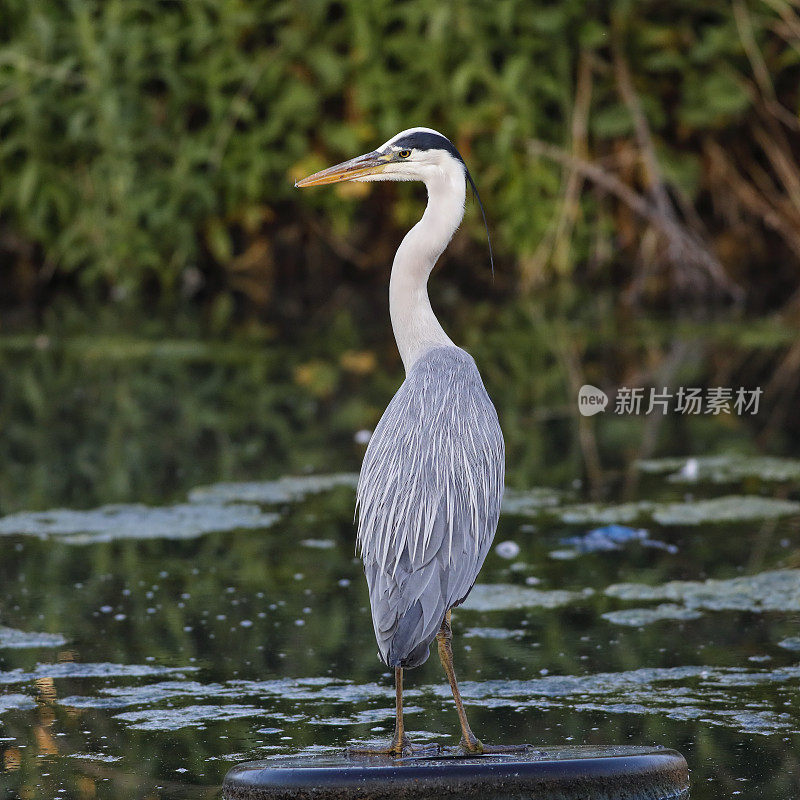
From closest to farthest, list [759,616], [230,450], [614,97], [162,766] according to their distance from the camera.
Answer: [162,766] → [759,616] → [230,450] → [614,97]

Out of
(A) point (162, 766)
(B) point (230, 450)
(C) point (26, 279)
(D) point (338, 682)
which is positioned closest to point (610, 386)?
(B) point (230, 450)

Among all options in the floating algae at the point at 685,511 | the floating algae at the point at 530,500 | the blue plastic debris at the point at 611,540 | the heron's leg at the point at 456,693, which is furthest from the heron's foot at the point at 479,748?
the floating algae at the point at 530,500

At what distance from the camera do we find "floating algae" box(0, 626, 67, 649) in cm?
→ 498

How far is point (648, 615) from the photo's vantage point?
205 inches

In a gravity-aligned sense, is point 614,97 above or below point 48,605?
above

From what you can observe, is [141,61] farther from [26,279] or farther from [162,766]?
[162,766]

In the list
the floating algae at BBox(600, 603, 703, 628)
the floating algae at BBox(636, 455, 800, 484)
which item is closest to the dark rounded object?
the floating algae at BBox(600, 603, 703, 628)

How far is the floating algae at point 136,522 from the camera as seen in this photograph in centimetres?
648

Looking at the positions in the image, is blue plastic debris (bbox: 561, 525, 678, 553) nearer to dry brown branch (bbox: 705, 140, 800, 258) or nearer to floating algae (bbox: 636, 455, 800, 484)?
floating algae (bbox: 636, 455, 800, 484)

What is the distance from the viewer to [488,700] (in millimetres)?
4367

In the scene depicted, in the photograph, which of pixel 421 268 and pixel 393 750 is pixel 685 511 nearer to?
pixel 421 268

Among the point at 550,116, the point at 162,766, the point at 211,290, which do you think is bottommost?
the point at 162,766

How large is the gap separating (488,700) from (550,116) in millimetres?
12467

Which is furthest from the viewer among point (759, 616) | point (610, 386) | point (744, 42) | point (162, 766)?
point (744, 42)
